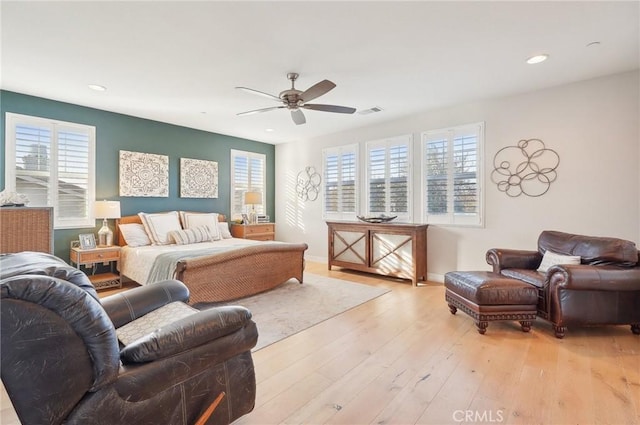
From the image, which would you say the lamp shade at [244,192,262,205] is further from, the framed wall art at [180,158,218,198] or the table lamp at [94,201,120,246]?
the table lamp at [94,201,120,246]

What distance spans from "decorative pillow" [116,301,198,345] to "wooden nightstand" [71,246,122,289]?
2.98 metres

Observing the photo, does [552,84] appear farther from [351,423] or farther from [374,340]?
[351,423]

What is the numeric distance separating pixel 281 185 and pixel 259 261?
3419mm

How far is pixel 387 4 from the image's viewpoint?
7.24 feet

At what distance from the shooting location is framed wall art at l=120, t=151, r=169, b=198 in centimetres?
482

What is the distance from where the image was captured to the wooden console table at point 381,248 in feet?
15.1

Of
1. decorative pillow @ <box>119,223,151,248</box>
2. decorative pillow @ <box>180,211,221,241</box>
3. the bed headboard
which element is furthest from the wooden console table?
the bed headboard

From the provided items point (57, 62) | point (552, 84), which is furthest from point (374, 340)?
point (57, 62)

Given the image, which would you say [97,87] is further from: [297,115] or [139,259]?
[297,115]

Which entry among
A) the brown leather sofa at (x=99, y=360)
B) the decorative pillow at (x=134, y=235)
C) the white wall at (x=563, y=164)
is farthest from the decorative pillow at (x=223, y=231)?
the brown leather sofa at (x=99, y=360)

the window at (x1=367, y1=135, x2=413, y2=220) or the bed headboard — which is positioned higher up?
the window at (x1=367, y1=135, x2=413, y2=220)

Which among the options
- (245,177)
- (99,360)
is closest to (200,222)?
(245,177)

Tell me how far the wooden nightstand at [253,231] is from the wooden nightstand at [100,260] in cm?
213

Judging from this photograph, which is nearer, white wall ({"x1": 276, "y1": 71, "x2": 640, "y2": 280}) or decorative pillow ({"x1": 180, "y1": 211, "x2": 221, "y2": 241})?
white wall ({"x1": 276, "y1": 71, "x2": 640, "y2": 280})
